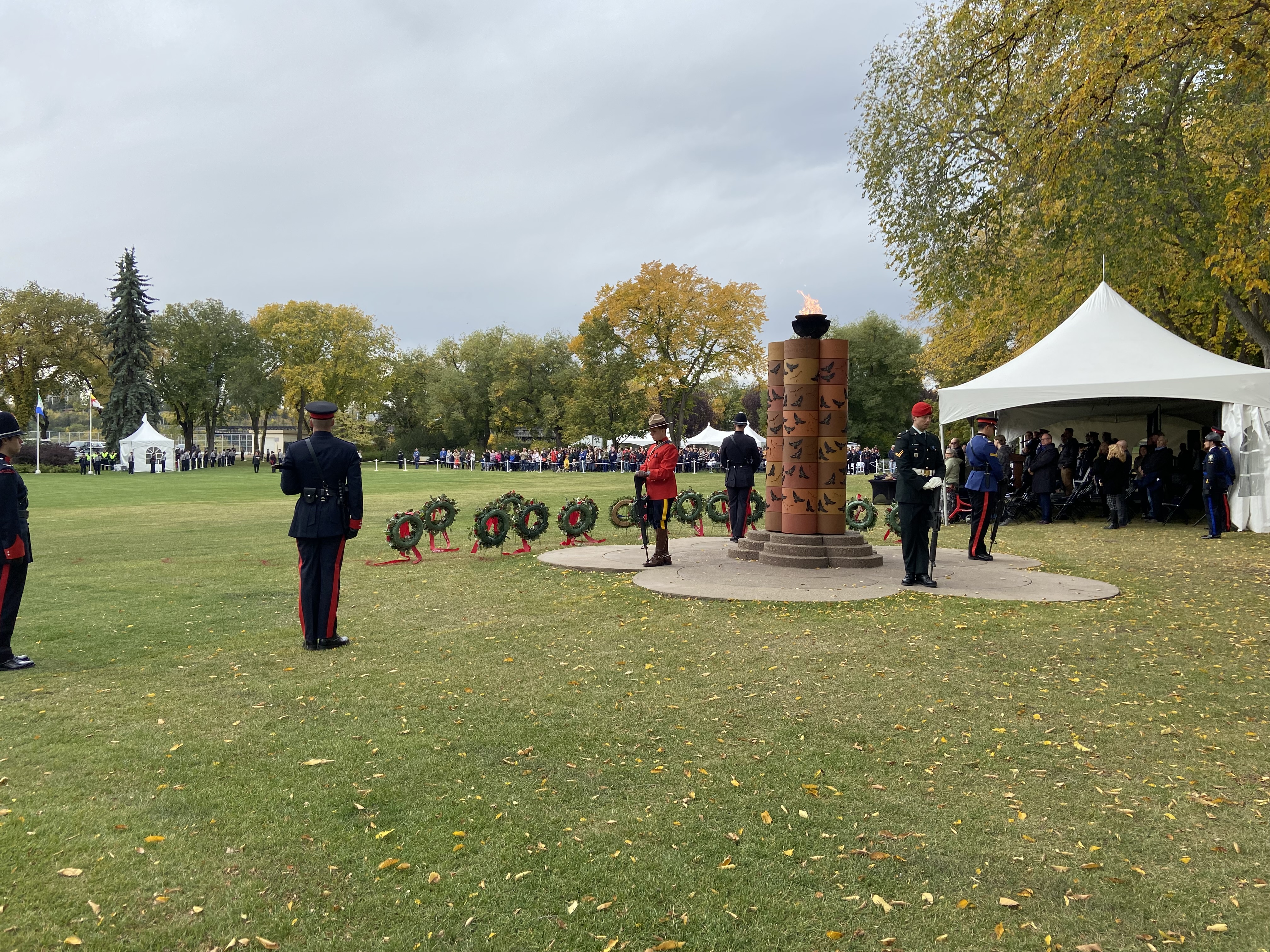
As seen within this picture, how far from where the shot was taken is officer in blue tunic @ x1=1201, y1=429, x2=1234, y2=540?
15031 mm

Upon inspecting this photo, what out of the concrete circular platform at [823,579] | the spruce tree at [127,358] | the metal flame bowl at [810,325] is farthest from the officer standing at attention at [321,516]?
the spruce tree at [127,358]

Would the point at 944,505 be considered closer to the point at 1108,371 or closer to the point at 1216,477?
the point at 1108,371

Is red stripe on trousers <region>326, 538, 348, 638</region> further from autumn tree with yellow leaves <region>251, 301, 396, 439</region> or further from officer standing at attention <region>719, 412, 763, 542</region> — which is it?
autumn tree with yellow leaves <region>251, 301, 396, 439</region>

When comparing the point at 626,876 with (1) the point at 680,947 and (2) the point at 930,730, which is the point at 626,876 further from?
(2) the point at 930,730

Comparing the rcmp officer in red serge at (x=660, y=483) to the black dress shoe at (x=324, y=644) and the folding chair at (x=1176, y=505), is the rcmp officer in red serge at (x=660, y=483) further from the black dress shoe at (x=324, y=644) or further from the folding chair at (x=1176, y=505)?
the folding chair at (x=1176, y=505)

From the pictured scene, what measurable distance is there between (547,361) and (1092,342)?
59994 millimetres

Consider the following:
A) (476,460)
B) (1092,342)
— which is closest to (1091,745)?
(1092,342)

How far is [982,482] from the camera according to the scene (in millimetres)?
11508

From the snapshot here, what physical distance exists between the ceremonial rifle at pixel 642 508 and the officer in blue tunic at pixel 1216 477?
33.8ft

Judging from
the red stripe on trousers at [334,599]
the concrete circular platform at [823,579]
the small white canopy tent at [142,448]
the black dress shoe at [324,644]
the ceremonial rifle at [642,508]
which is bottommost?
the black dress shoe at [324,644]

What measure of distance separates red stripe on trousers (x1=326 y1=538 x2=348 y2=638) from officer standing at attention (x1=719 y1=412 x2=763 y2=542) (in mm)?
6933

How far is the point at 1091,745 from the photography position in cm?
479

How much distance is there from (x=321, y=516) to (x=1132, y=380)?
15189 millimetres

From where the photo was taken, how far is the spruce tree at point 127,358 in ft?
191
